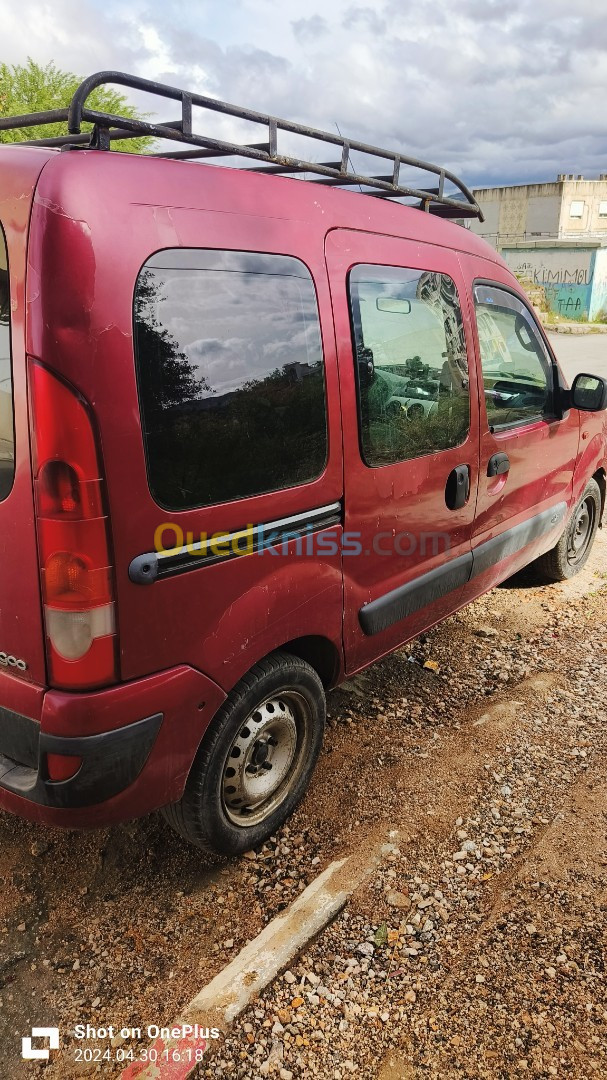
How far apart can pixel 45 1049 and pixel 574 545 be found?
165 inches

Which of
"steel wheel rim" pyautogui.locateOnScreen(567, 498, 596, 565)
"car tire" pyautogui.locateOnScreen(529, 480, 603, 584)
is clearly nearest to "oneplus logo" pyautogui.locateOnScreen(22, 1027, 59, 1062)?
"car tire" pyautogui.locateOnScreen(529, 480, 603, 584)

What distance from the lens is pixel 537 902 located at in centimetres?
231

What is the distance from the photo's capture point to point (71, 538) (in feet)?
5.55

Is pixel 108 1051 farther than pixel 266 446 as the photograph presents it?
No

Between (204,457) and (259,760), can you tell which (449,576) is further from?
(204,457)

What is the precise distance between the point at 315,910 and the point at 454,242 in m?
2.73

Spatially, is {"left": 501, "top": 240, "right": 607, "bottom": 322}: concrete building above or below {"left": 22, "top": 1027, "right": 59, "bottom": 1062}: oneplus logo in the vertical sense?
above

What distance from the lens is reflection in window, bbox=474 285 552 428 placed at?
3312 mm

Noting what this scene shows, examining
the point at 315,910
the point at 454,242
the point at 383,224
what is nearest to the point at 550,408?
the point at 454,242

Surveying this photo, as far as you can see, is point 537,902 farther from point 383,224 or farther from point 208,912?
point 383,224

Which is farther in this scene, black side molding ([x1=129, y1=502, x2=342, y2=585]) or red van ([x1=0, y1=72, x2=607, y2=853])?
black side molding ([x1=129, y1=502, x2=342, y2=585])

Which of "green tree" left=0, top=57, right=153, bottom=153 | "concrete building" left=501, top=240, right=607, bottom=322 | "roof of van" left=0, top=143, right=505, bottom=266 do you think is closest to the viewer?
"roof of van" left=0, top=143, right=505, bottom=266
